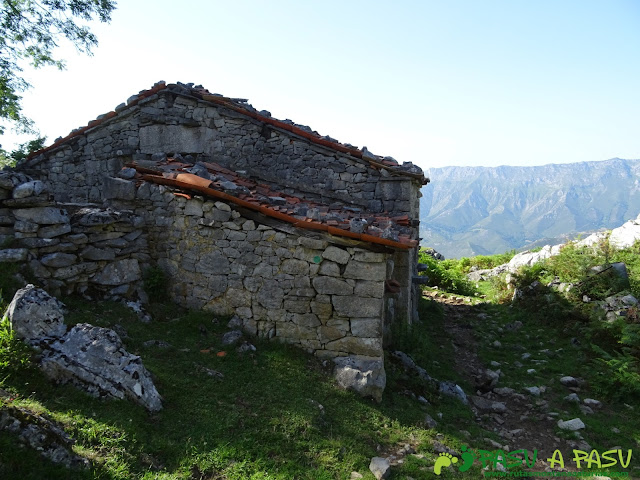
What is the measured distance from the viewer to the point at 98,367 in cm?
419

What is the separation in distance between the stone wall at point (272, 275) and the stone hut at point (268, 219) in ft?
0.06

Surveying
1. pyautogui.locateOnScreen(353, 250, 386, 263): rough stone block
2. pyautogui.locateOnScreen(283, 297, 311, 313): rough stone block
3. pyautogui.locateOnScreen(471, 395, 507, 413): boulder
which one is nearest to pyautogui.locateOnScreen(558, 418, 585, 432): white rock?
pyautogui.locateOnScreen(471, 395, 507, 413): boulder

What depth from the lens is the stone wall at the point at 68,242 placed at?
5.79 metres

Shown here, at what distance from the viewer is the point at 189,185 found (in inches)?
262

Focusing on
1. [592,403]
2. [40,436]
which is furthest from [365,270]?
[592,403]

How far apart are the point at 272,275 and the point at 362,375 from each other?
81.3 inches

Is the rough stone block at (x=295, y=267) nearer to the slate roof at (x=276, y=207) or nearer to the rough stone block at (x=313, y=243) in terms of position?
the rough stone block at (x=313, y=243)

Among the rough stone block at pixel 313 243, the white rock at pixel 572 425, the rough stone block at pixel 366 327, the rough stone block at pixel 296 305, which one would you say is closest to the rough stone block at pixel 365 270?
the rough stone block at pixel 313 243

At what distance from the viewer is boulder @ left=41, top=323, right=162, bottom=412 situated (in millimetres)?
4086

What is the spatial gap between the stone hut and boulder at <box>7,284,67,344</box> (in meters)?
2.34

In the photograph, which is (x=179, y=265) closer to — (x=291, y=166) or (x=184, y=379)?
(x=184, y=379)

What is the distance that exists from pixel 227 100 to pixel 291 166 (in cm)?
225

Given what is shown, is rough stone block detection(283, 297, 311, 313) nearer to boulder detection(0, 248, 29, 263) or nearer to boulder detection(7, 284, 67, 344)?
boulder detection(7, 284, 67, 344)

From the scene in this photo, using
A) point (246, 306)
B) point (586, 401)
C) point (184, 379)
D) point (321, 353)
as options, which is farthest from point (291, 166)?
point (586, 401)
